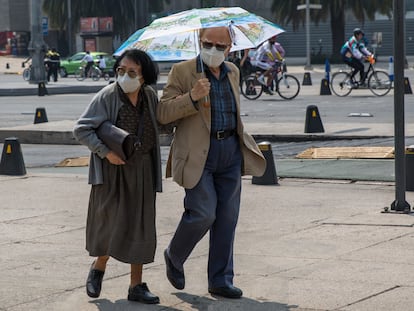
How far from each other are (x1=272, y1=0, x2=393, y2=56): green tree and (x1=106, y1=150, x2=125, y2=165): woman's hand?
56676 millimetres

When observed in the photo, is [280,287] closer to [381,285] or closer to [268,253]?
[381,285]

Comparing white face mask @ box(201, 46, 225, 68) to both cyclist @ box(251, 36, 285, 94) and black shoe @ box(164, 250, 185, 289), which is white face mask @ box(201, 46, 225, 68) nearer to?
black shoe @ box(164, 250, 185, 289)

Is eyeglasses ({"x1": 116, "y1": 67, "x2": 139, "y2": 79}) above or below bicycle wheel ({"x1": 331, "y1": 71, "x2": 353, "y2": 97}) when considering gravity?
above

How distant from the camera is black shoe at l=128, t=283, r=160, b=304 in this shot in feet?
22.4

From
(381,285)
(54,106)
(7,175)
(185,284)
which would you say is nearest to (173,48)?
(185,284)

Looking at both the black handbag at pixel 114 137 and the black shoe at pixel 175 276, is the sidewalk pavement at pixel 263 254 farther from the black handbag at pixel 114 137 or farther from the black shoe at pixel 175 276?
the black handbag at pixel 114 137

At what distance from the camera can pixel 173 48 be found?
7.37 metres

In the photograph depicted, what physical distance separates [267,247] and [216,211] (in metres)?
1.83

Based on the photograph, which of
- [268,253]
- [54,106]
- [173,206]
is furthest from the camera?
[54,106]

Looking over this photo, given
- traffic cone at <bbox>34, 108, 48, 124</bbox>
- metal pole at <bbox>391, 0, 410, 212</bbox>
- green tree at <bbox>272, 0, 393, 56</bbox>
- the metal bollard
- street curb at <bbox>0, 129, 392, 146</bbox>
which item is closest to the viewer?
metal pole at <bbox>391, 0, 410, 212</bbox>

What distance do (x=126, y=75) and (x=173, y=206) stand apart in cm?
439

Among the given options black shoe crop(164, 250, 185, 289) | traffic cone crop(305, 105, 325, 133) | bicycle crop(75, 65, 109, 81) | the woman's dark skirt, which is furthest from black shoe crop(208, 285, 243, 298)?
bicycle crop(75, 65, 109, 81)

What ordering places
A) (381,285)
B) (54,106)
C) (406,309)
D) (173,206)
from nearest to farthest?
(406,309), (381,285), (173,206), (54,106)

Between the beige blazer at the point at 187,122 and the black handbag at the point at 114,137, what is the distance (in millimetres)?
305
